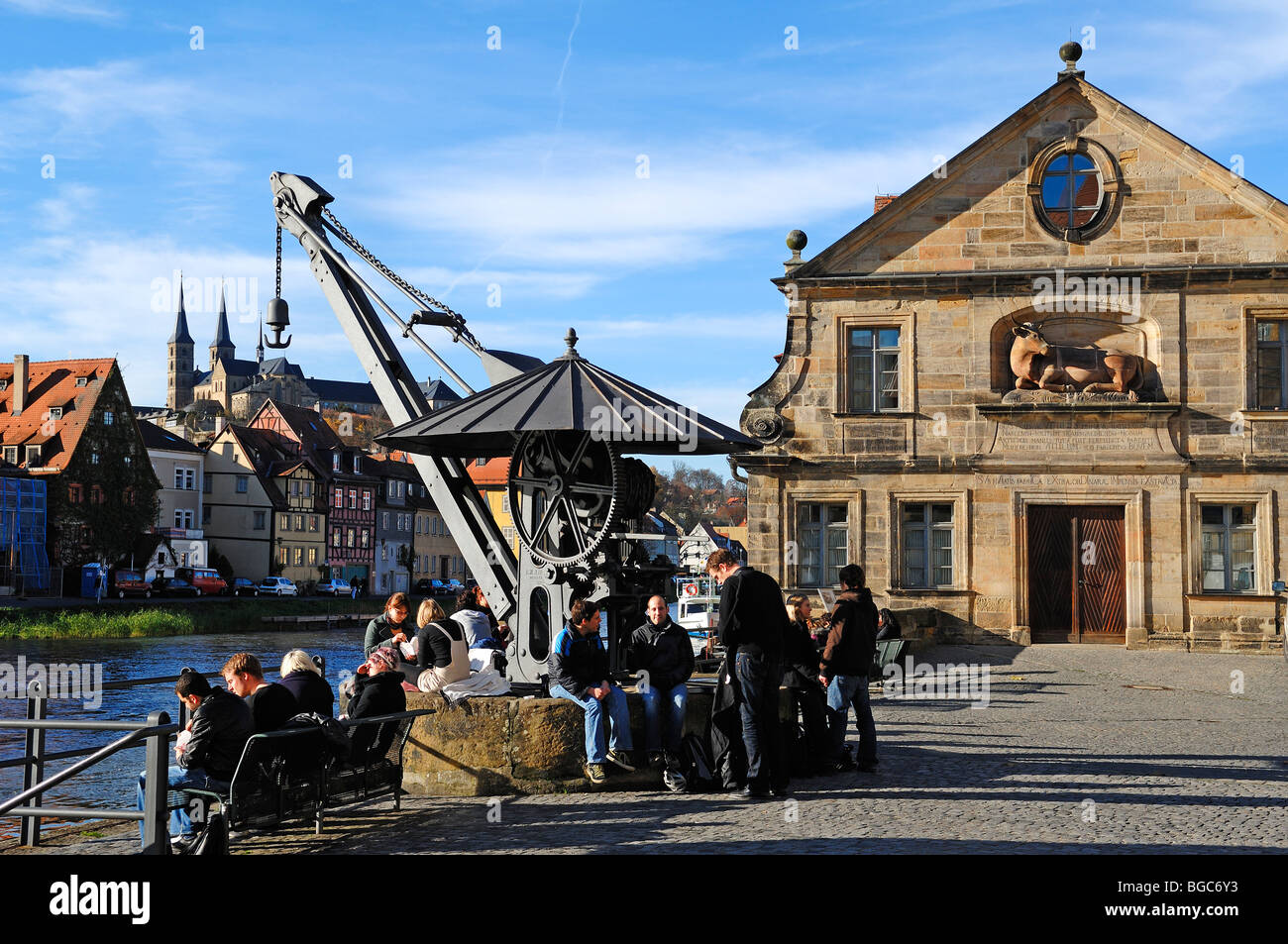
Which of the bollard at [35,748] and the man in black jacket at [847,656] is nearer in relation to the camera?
the bollard at [35,748]

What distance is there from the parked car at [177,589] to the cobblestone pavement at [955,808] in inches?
2254

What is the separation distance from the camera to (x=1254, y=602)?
76.6 ft

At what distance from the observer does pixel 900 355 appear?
24844mm

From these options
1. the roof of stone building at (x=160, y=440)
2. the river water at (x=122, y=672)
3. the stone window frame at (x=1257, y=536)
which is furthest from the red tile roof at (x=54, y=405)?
the stone window frame at (x=1257, y=536)

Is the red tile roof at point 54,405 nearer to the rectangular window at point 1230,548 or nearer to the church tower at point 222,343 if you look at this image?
the rectangular window at point 1230,548

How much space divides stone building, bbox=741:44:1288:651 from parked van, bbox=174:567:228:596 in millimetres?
50019

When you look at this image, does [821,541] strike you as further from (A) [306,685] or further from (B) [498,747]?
(A) [306,685]

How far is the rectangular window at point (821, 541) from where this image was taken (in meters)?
24.5

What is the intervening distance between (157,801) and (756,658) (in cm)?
430

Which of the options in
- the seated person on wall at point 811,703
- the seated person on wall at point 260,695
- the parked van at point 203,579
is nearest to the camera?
the seated person on wall at point 260,695

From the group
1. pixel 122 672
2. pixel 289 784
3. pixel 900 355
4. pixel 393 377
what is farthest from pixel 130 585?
pixel 289 784

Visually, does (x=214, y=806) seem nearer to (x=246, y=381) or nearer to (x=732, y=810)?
(x=732, y=810)
